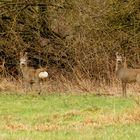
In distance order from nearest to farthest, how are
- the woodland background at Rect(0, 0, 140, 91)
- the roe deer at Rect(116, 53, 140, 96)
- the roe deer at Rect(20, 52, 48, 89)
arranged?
the roe deer at Rect(116, 53, 140, 96)
the roe deer at Rect(20, 52, 48, 89)
the woodland background at Rect(0, 0, 140, 91)

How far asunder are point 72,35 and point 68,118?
1018 centimetres

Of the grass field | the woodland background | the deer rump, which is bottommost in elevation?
the grass field

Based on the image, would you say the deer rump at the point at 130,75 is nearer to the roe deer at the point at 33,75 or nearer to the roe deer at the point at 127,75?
the roe deer at the point at 127,75

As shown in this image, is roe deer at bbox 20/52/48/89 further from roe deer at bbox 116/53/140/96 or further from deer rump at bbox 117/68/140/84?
deer rump at bbox 117/68/140/84

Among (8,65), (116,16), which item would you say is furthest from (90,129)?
(8,65)

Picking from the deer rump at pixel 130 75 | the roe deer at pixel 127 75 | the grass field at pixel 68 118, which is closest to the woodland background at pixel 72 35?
the roe deer at pixel 127 75

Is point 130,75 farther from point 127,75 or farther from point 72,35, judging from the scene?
point 72,35

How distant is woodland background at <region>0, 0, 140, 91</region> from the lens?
1967 cm

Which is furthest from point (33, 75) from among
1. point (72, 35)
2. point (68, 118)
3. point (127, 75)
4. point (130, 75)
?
point (68, 118)

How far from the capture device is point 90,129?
999cm

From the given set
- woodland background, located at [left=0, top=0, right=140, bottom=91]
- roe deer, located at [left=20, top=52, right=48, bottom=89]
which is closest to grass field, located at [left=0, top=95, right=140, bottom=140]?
roe deer, located at [left=20, top=52, right=48, bottom=89]

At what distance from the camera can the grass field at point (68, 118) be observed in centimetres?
951

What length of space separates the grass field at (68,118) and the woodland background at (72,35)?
12.3 feet

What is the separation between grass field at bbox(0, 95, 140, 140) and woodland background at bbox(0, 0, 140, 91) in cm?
376
